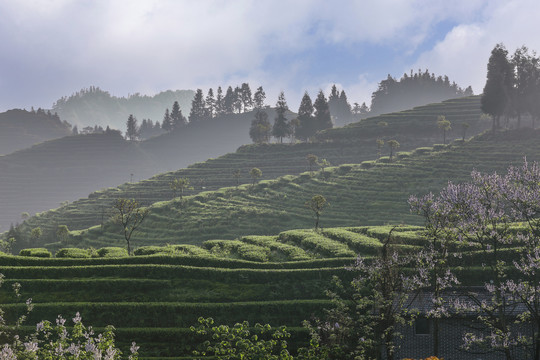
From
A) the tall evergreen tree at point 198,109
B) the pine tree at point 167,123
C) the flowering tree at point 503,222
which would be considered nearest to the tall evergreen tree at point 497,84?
the flowering tree at point 503,222

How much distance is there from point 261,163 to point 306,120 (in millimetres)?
29553

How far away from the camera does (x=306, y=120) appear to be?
128375 mm

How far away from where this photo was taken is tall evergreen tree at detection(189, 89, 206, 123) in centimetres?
19044

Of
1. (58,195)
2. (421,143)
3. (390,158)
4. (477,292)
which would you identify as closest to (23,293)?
(477,292)

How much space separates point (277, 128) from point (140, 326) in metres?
99.9

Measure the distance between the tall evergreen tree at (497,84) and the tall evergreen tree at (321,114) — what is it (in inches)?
1870

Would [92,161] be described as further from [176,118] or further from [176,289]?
[176,289]

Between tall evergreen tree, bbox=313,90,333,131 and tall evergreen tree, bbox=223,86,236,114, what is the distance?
228ft

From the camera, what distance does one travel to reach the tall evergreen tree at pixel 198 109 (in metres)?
190

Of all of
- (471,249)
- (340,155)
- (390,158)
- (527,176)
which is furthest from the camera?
(340,155)

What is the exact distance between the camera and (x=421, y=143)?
359ft

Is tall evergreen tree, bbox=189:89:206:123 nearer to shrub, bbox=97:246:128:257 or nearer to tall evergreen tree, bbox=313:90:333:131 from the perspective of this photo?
tall evergreen tree, bbox=313:90:333:131

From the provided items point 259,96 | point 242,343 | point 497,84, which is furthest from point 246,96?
point 242,343

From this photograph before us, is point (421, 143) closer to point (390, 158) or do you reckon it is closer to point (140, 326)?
point (390, 158)
